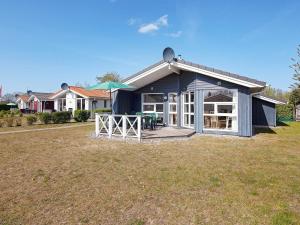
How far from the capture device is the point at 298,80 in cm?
3070

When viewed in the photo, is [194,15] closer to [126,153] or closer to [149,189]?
[126,153]

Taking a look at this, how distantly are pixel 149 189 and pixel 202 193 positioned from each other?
41.9 inches

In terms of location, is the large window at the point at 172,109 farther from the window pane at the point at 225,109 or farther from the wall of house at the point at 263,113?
the wall of house at the point at 263,113

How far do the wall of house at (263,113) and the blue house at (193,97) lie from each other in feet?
18.7

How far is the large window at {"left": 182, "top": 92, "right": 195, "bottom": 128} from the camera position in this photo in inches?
A: 543

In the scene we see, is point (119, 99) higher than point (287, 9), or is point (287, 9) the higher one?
point (287, 9)

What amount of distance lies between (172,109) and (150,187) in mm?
10630

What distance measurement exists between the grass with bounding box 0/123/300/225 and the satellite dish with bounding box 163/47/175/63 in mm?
6074

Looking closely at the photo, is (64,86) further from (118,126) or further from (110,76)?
(110,76)

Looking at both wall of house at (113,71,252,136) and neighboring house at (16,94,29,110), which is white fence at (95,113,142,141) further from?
neighboring house at (16,94,29,110)

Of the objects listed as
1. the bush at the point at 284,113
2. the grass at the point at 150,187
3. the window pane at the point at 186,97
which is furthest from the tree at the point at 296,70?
the grass at the point at 150,187

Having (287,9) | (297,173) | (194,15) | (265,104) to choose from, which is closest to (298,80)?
(265,104)

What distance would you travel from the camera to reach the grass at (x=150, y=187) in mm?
3627

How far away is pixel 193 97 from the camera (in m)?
13.7
